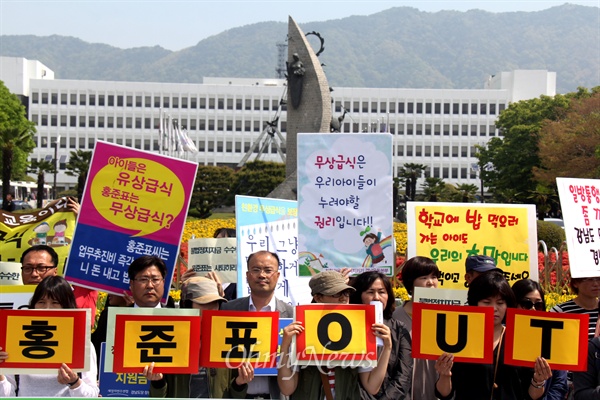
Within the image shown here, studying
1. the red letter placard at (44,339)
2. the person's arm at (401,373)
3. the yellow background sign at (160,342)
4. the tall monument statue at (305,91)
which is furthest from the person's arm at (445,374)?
the tall monument statue at (305,91)

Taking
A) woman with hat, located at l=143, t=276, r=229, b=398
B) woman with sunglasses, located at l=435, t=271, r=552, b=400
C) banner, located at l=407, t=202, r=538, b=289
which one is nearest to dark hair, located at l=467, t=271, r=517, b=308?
woman with sunglasses, located at l=435, t=271, r=552, b=400

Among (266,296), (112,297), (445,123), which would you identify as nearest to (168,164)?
(112,297)

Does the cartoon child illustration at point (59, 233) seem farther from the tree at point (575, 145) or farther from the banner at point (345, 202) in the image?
the tree at point (575, 145)

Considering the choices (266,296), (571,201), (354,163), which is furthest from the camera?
(354,163)

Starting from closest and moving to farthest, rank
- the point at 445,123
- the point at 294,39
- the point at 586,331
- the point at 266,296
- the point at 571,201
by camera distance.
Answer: the point at 586,331, the point at 266,296, the point at 571,201, the point at 294,39, the point at 445,123

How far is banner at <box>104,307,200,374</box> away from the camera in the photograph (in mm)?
4797

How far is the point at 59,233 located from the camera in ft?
25.8

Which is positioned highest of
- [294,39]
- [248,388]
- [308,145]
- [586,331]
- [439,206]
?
[294,39]

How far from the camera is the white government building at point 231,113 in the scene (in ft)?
283

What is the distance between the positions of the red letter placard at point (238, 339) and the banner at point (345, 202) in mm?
2347

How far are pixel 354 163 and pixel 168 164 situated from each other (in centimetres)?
165

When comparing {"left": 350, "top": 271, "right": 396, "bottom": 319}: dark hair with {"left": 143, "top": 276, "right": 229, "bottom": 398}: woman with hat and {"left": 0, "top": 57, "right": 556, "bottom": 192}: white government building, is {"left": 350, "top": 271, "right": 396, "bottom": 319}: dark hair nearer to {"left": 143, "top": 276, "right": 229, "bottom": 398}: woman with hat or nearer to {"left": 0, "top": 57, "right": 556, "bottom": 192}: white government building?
{"left": 143, "top": 276, "right": 229, "bottom": 398}: woman with hat

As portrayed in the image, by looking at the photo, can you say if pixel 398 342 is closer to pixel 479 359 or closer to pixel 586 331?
pixel 479 359

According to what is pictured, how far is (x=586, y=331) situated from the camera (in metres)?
4.84
